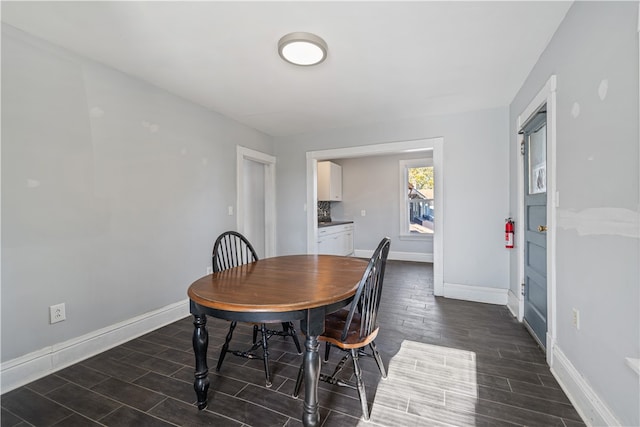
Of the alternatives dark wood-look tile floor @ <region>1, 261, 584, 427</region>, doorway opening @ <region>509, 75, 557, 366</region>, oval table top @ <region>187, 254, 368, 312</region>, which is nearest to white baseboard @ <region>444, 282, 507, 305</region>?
doorway opening @ <region>509, 75, 557, 366</region>

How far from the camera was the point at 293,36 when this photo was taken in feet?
6.20

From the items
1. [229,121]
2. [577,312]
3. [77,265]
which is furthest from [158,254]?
[577,312]

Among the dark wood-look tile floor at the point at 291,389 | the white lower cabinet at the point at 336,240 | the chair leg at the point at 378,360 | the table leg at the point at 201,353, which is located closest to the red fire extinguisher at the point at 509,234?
the dark wood-look tile floor at the point at 291,389

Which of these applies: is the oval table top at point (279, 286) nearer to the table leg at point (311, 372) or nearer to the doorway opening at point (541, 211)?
the table leg at point (311, 372)

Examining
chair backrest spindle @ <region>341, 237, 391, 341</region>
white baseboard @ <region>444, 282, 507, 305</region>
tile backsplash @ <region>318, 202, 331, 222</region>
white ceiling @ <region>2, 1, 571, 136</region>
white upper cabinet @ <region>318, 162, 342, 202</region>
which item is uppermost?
white ceiling @ <region>2, 1, 571, 136</region>

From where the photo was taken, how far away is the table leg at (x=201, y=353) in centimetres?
149

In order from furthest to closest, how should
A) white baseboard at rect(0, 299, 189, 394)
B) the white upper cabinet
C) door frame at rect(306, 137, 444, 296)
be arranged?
the white upper cabinet < door frame at rect(306, 137, 444, 296) < white baseboard at rect(0, 299, 189, 394)

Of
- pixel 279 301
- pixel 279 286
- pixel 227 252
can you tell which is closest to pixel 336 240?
pixel 227 252

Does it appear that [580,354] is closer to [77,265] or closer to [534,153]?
[534,153]

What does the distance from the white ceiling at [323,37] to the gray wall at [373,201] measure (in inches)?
120

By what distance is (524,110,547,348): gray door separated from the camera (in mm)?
2193

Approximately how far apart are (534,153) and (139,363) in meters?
3.72

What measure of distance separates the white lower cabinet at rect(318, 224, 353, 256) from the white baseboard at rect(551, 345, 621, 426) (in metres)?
3.30

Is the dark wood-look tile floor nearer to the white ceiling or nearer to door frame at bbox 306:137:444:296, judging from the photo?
door frame at bbox 306:137:444:296
